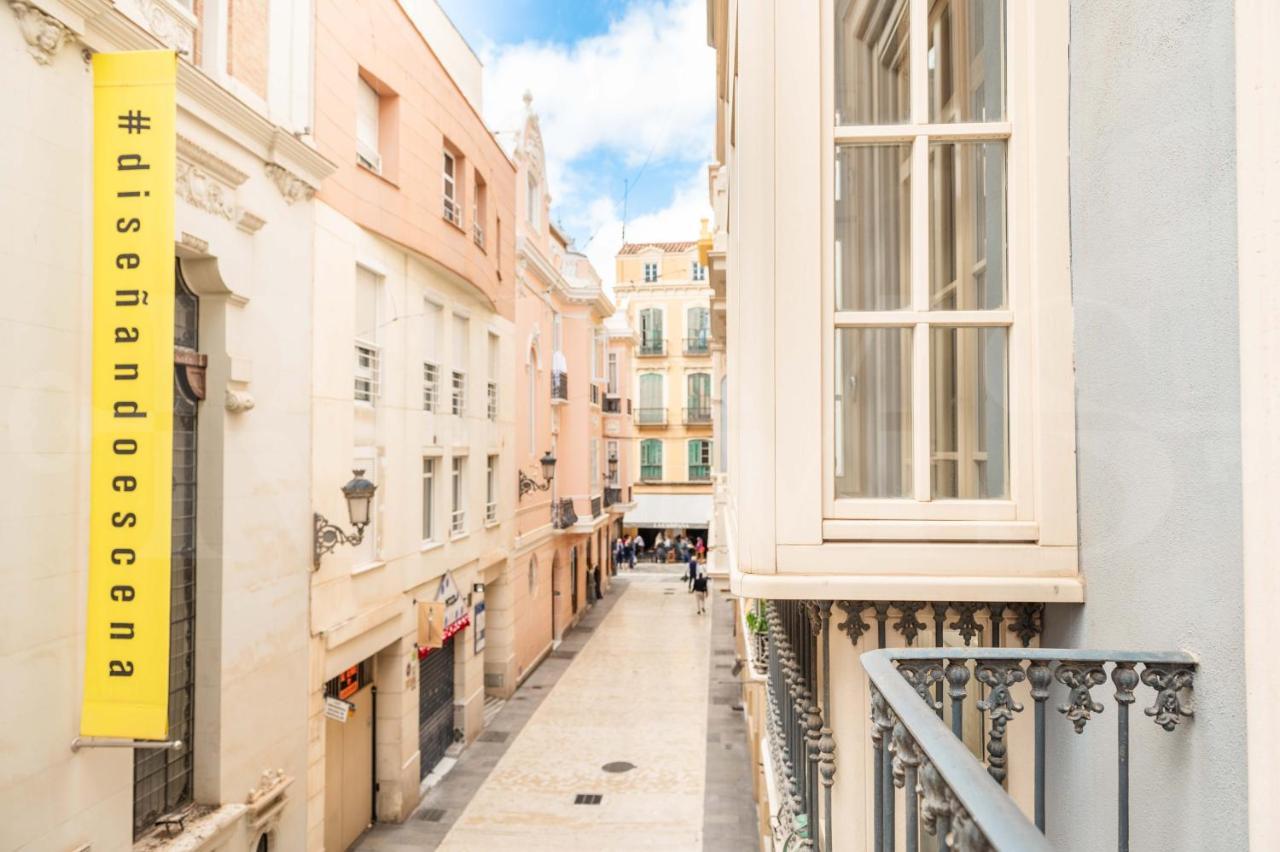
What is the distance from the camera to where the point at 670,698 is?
18.6 m

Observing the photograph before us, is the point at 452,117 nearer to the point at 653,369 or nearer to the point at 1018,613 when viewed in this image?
the point at 1018,613

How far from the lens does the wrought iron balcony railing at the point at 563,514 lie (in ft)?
82.5

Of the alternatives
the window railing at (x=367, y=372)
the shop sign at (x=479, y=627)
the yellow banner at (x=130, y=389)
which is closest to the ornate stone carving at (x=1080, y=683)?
the yellow banner at (x=130, y=389)

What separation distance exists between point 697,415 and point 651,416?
99.5 inches

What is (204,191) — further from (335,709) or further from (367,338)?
(335,709)

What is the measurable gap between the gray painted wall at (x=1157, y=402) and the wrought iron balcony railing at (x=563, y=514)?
22.3 metres

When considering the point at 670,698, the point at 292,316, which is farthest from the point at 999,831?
the point at 670,698

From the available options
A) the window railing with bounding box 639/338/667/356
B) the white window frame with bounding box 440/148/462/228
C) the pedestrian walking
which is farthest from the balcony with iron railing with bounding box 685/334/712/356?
the white window frame with bounding box 440/148/462/228

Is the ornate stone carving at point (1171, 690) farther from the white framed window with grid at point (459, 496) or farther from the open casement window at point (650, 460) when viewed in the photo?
the open casement window at point (650, 460)

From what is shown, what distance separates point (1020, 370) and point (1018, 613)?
973mm

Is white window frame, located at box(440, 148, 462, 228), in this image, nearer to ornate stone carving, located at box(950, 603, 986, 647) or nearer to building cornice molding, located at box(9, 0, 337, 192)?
building cornice molding, located at box(9, 0, 337, 192)

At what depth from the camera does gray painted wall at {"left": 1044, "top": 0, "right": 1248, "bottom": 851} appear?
230 cm

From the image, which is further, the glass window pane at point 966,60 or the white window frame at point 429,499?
the white window frame at point 429,499

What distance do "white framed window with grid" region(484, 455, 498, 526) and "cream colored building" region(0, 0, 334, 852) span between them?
27.2 ft
